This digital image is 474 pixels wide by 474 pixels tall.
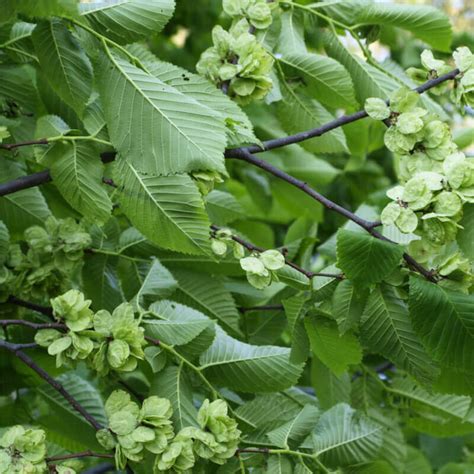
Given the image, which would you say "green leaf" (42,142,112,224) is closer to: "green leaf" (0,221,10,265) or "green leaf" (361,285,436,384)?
"green leaf" (0,221,10,265)

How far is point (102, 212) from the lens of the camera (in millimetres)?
985

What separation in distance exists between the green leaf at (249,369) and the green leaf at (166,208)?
0.56 feet

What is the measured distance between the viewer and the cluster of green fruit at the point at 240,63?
1057mm

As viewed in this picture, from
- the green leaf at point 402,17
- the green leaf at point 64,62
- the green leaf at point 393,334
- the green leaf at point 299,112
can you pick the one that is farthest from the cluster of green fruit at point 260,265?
the green leaf at point 402,17

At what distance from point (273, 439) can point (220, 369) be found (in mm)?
107

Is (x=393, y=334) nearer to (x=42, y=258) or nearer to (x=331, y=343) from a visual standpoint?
(x=331, y=343)

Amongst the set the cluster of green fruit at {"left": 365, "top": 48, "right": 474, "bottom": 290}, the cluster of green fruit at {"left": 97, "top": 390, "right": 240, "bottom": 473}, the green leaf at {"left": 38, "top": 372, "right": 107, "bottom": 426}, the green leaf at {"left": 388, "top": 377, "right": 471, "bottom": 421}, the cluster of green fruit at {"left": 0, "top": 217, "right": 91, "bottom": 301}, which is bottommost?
the green leaf at {"left": 388, "top": 377, "right": 471, "bottom": 421}

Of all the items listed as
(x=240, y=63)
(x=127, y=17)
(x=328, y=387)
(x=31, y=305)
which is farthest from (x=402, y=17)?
(x=31, y=305)

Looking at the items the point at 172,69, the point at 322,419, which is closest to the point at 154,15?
the point at 172,69

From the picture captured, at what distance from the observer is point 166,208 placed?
0.93 m

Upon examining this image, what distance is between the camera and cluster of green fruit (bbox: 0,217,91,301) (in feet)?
3.66

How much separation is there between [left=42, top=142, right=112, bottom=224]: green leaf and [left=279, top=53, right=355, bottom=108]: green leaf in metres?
0.33

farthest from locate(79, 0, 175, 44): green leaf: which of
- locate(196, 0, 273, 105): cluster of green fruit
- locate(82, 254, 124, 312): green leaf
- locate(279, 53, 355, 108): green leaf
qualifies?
locate(82, 254, 124, 312): green leaf

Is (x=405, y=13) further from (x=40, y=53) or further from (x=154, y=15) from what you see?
(x=40, y=53)
